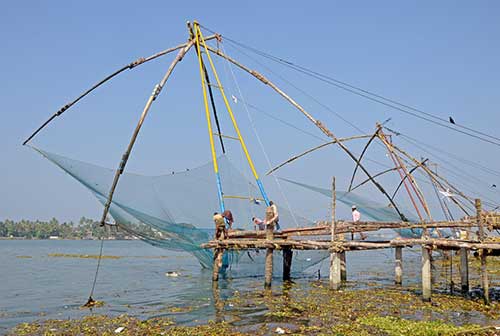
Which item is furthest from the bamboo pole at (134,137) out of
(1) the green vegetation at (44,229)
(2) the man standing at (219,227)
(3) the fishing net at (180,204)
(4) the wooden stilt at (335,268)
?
(1) the green vegetation at (44,229)

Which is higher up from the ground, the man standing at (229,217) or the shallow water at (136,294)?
the man standing at (229,217)

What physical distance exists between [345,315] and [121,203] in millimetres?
6734

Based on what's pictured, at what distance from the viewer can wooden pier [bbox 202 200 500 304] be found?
38.3ft

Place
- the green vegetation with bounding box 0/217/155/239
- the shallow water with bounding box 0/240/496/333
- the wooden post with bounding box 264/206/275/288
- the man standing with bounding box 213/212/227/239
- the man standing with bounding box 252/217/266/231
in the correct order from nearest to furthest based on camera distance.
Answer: the shallow water with bounding box 0/240/496/333, the wooden post with bounding box 264/206/275/288, the man standing with bounding box 213/212/227/239, the man standing with bounding box 252/217/266/231, the green vegetation with bounding box 0/217/155/239

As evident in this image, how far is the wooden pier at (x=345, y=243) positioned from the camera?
460 inches

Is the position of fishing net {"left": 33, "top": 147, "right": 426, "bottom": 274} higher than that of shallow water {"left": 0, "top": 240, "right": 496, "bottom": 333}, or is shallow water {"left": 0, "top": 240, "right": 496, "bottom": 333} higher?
fishing net {"left": 33, "top": 147, "right": 426, "bottom": 274}

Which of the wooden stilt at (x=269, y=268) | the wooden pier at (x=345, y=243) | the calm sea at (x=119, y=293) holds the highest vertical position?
the wooden pier at (x=345, y=243)

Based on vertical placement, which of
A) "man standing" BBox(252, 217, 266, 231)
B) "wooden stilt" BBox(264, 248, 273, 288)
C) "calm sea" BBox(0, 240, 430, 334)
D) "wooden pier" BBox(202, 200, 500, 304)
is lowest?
"calm sea" BBox(0, 240, 430, 334)

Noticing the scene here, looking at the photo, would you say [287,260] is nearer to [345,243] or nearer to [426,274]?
[345,243]

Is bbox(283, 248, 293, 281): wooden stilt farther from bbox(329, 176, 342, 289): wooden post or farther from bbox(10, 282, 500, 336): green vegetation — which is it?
bbox(10, 282, 500, 336): green vegetation

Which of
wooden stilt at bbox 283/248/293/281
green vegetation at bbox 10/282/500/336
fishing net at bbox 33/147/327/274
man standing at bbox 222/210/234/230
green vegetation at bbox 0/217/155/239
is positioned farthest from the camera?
green vegetation at bbox 0/217/155/239

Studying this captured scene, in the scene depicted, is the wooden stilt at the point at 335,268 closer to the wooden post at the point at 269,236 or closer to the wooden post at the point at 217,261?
the wooden post at the point at 269,236

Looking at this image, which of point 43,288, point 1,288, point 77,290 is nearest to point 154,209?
point 77,290

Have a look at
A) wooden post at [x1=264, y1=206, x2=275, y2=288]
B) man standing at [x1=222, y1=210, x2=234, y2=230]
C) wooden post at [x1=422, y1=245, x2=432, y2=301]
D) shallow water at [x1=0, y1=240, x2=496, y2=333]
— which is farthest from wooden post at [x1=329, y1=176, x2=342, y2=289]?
man standing at [x1=222, y1=210, x2=234, y2=230]
